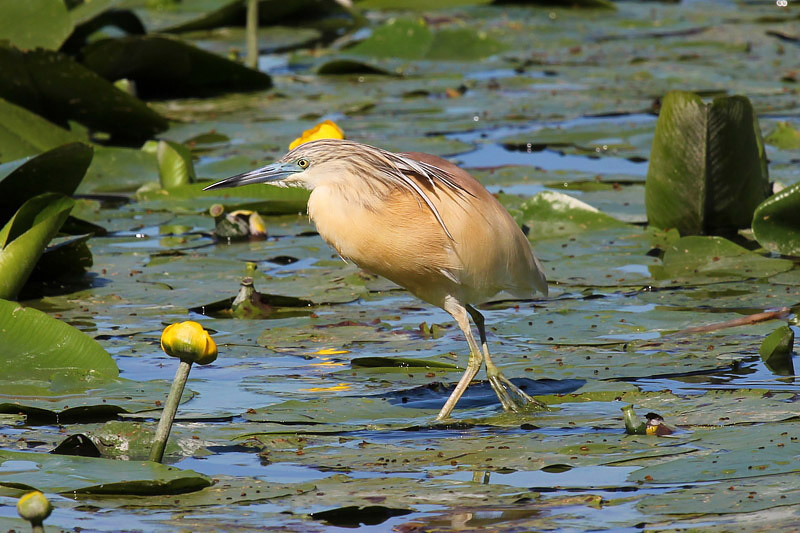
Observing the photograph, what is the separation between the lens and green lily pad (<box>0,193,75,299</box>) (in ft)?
15.6

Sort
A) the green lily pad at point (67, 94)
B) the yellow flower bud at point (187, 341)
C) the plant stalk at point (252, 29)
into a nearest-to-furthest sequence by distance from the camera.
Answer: the yellow flower bud at point (187, 341)
the green lily pad at point (67, 94)
the plant stalk at point (252, 29)

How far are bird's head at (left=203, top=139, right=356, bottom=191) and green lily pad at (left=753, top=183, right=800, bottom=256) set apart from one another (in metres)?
2.17

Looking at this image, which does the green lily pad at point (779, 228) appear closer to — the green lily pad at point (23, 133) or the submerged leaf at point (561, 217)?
the submerged leaf at point (561, 217)

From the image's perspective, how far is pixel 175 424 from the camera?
12.1 ft

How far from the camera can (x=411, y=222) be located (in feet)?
12.8

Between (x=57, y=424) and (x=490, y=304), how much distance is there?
2.21 meters

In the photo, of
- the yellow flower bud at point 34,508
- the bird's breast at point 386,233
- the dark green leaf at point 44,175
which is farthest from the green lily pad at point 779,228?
the yellow flower bud at point 34,508

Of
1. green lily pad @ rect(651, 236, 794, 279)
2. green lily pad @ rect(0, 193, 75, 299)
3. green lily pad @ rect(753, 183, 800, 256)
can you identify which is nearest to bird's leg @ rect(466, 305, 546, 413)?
green lily pad @ rect(651, 236, 794, 279)

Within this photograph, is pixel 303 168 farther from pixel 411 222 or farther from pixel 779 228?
pixel 779 228

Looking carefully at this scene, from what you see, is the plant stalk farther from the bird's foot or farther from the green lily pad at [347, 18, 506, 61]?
the bird's foot

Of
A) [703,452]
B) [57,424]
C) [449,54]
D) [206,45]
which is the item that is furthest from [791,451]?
[206,45]

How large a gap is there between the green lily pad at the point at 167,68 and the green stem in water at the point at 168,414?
5.75 metres

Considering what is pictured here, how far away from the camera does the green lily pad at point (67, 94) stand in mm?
7156

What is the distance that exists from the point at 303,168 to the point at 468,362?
0.90 m
